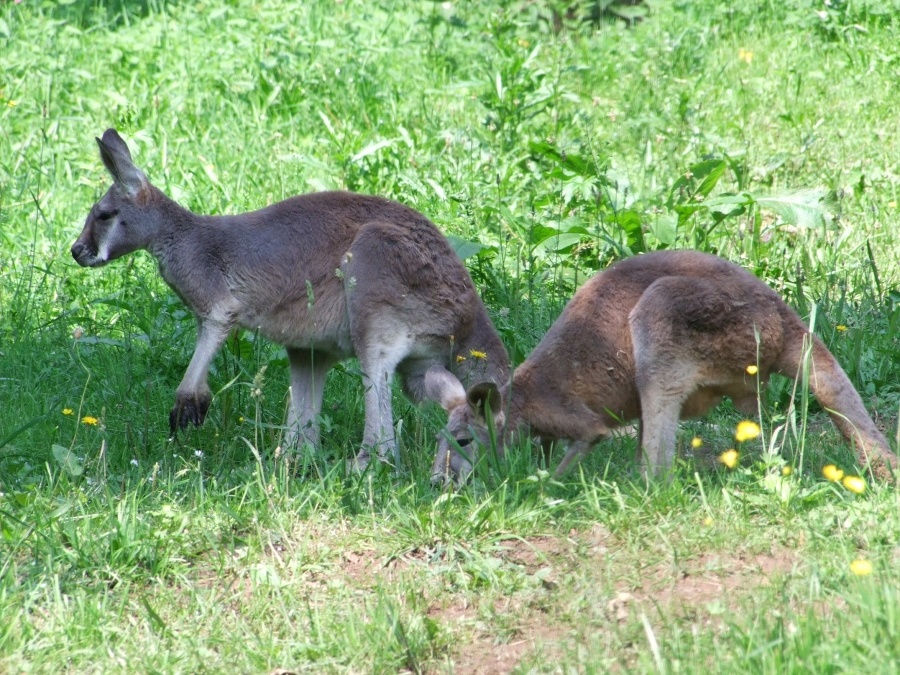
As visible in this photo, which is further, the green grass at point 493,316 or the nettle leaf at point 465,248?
the nettle leaf at point 465,248

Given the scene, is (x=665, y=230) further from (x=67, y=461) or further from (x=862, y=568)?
(x=862, y=568)

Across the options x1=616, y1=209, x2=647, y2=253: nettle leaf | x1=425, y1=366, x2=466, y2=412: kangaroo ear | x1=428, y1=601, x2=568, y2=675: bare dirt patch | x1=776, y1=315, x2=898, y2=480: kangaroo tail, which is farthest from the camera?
x1=616, y1=209, x2=647, y2=253: nettle leaf

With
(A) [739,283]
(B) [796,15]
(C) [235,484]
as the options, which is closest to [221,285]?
(C) [235,484]

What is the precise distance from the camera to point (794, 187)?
312 inches

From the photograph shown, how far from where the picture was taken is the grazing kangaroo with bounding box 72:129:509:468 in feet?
17.9

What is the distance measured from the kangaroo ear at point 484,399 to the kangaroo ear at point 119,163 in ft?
6.68

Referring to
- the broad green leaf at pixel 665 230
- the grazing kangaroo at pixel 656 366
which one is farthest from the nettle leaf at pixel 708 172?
the grazing kangaroo at pixel 656 366

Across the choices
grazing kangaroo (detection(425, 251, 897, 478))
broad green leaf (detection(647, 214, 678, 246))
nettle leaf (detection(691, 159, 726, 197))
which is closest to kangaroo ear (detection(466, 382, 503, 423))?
grazing kangaroo (detection(425, 251, 897, 478))

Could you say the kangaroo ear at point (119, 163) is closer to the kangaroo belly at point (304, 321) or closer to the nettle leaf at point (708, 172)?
the kangaroo belly at point (304, 321)

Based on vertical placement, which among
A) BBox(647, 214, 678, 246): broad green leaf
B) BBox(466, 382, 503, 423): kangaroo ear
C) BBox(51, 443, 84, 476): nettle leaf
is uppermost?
BBox(647, 214, 678, 246): broad green leaf

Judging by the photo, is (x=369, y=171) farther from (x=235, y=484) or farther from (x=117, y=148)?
(x=235, y=484)

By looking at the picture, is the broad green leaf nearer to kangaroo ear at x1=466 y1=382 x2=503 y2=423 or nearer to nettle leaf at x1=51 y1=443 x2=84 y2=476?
kangaroo ear at x1=466 y1=382 x2=503 y2=423

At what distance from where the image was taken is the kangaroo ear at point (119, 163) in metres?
5.58

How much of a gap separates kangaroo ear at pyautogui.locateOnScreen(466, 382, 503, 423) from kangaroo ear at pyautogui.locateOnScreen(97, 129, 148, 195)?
2.04 metres
